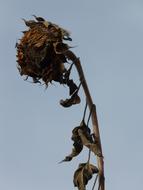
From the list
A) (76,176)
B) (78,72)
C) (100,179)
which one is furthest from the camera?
(76,176)

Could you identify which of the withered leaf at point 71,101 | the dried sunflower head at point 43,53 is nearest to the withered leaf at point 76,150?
the withered leaf at point 71,101

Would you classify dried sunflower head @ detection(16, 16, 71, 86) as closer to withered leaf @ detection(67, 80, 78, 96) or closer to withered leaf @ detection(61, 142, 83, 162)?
withered leaf @ detection(67, 80, 78, 96)

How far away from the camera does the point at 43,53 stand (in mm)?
2621

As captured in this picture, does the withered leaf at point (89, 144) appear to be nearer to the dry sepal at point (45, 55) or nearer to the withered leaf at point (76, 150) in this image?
the withered leaf at point (76, 150)

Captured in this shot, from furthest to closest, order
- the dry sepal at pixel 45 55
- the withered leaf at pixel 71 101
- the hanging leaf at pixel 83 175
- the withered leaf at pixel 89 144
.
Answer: the withered leaf at pixel 71 101, the dry sepal at pixel 45 55, the hanging leaf at pixel 83 175, the withered leaf at pixel 89 144

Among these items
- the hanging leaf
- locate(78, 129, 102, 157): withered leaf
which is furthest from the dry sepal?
the hanging leaf

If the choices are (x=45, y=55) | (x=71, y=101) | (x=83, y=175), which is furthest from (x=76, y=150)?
(x=45, y=55)

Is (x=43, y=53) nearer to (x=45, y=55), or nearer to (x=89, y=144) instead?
(x=45, y=55)

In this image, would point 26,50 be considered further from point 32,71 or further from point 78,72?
point 78,72

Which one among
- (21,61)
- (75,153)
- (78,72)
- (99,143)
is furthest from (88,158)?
(21,61)

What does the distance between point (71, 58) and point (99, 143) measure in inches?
26.3

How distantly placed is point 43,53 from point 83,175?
997 mm

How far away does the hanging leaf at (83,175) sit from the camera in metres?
2.49

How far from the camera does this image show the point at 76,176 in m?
2.58
